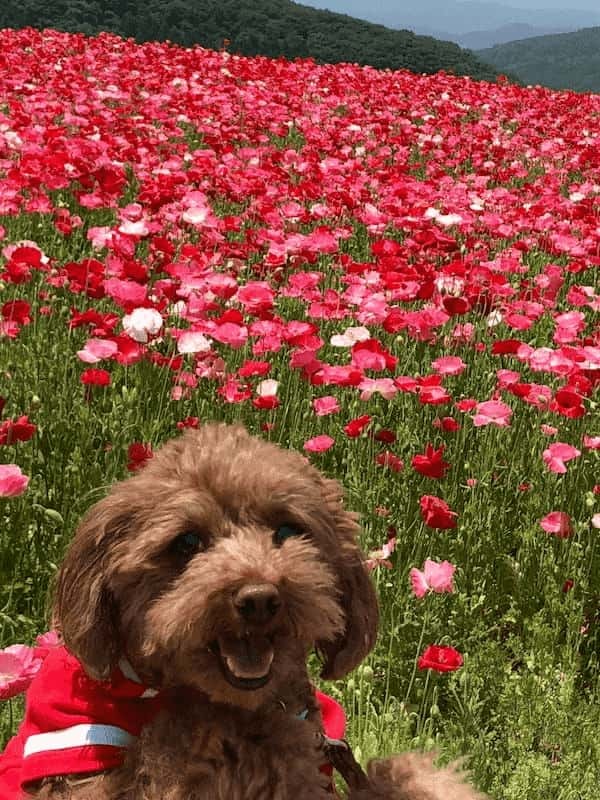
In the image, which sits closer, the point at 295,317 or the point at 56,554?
the point at 56,554

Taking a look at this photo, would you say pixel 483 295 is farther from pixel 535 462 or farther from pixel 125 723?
pixel 125 723

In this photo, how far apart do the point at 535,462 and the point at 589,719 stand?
135cm

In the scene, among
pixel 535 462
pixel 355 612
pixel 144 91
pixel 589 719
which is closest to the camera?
pixel 355 612

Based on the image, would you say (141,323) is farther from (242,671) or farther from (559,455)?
(242,671)

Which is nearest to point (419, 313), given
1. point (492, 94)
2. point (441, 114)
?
point (441, 114)

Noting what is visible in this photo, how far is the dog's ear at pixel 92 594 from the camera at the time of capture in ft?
5.98

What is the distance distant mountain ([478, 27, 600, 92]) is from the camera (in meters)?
136

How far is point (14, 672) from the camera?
200 centimetres

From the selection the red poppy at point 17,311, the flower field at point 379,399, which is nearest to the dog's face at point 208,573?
the flower field at point 379,399

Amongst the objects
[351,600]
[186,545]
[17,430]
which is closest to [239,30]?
[17,430]

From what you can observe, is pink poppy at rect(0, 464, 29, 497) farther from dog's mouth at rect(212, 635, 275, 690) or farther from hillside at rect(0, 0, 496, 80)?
hillside at rect(0, 0, 496, 80)

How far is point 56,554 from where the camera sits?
3207 millimetres

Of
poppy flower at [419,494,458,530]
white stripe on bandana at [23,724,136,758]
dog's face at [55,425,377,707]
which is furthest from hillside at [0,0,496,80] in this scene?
white stripe on bandana at [23,724,136,758]

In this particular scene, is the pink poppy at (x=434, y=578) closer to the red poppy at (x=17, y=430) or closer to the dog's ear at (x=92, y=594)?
the dog's ear at (x=92, y=594)
